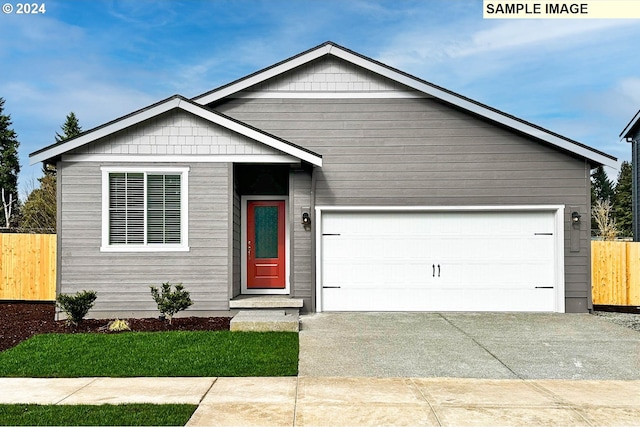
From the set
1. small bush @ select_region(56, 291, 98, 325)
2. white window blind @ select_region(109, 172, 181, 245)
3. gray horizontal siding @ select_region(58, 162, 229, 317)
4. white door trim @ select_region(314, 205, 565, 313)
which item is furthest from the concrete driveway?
small bush @ select_region(56, 291, 98, 325)

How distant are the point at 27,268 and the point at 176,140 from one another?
6.60m

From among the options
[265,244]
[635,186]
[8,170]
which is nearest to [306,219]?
[265,244]

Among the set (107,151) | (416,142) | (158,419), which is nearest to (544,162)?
(416,142)

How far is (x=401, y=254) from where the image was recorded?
38.9 ft

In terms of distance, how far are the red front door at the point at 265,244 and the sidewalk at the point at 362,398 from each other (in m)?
Result: 5.84

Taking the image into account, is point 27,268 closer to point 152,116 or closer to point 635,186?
point 152,116

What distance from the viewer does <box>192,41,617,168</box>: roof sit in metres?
11.4

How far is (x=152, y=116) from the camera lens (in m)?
10.5

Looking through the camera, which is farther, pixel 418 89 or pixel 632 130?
pixel 632 130

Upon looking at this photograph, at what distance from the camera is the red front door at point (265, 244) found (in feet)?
40.0

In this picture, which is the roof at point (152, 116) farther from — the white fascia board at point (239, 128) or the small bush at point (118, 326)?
the small bush at point (118, 326)

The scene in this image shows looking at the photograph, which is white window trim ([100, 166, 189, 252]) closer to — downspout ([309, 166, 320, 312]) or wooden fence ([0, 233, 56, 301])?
downspout ([309, 166, 320, 312])

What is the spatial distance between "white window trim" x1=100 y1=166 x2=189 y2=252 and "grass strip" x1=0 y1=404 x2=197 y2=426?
18.1ft

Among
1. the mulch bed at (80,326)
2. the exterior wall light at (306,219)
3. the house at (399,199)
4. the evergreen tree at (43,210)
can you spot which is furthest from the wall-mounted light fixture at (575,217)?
the evergreen tree at (43,210)
